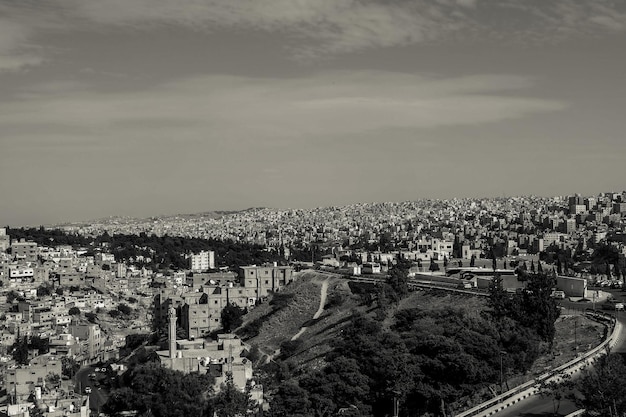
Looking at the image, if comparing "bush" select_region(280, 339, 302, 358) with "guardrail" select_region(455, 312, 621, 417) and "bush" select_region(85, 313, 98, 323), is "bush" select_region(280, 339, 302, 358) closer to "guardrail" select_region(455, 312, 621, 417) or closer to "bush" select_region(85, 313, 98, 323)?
"guardrail" select_region(455, 312, 621, 417)

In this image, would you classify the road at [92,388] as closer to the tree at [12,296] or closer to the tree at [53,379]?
the tree at [53,379]

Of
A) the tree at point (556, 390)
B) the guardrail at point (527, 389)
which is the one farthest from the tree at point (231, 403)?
the tree at point (556, 390)

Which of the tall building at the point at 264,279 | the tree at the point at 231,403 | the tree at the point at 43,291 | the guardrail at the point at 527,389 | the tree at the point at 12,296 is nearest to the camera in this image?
the guardrail at the point at 527,389

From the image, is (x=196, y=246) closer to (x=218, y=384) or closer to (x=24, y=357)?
(x=24, y=357)

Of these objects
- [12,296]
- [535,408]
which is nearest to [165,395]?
[535,408]

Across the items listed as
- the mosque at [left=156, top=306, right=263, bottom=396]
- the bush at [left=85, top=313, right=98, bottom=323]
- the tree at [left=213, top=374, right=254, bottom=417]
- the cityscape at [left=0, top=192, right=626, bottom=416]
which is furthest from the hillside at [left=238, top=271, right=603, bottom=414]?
the bush at [left=85, top=313, right=98, bottom=323]

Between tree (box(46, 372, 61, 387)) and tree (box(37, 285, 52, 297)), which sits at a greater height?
tree (box(37, 285, 52, 297))
